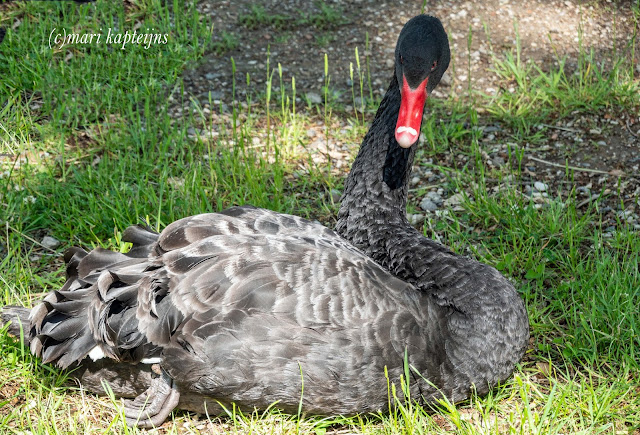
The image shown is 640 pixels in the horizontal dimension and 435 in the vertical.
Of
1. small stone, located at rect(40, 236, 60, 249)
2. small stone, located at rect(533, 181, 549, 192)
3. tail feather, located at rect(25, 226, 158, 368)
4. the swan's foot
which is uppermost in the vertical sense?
small stone, located at rect(533, 181, 549, 192)

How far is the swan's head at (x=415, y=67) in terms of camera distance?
329 cm

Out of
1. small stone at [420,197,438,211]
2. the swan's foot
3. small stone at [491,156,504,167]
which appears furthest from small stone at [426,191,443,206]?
the swan's foot

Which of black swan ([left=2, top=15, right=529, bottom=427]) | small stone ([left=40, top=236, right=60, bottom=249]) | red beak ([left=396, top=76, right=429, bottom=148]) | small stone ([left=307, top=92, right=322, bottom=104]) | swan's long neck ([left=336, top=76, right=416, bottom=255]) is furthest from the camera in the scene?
small stone ([left=307, top=92, right=322, bottom=104])

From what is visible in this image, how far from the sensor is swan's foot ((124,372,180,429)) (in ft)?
9.87

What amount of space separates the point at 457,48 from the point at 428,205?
1.79m

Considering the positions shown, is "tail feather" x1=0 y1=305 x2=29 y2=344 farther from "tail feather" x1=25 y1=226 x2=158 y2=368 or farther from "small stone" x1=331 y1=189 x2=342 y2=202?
"small stone" x1=331 y1=189 x2=342 y2=202

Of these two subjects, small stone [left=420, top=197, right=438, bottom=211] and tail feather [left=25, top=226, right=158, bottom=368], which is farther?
small stone [left=420, top=197, right=438, bottom=211]

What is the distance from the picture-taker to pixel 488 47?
5.70 meters

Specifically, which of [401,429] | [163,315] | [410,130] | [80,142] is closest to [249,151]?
[80,142]

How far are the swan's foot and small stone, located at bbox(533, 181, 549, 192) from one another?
2.67 meters

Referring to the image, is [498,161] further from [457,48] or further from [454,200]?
[457,48]

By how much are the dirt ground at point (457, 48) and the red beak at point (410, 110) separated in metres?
1.63

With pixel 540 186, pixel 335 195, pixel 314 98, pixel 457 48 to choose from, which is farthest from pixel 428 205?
pixel 457 48

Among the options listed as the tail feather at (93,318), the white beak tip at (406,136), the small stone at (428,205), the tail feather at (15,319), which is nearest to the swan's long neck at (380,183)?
the white beak tip at (406,136)
